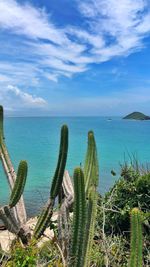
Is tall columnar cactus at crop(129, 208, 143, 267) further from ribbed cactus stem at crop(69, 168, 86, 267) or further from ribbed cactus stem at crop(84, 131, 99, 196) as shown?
ribbed cactus stem at crop(84, 131, 99, 196)

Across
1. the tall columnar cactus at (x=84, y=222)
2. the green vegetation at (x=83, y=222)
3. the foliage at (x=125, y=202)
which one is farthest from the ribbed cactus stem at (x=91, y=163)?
the foliage at (x=125, y=202)

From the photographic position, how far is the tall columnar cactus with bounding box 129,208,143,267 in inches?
130

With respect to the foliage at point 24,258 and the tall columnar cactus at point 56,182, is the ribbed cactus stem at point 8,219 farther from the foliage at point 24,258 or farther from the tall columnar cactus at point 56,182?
the foliage at point 24,258

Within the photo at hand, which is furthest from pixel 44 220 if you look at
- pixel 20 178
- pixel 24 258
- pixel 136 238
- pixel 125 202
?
pixel 136 238

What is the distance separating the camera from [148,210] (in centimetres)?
612

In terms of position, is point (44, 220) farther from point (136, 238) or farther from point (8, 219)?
point (136, 238)

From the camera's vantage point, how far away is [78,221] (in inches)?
163

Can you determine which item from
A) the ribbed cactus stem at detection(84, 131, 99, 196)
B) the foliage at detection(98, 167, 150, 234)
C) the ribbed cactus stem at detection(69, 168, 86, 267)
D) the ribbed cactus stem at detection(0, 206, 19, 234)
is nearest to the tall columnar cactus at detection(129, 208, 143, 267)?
the ribbed cactus stem at detection(69, 168, 86, 267)

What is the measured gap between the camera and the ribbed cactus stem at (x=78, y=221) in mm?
4023

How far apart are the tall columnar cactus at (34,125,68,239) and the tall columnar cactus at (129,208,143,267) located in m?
2.01

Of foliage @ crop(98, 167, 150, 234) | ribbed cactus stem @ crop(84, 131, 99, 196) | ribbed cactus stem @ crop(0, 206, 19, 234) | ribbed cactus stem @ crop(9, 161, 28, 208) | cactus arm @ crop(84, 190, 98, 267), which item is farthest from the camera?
foliage @ crop(98, 167, 150, 234)

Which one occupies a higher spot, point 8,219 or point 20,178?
point 20,178

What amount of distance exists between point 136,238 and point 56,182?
2.11 meters

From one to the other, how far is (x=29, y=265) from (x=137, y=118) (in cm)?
15702
